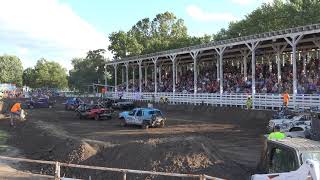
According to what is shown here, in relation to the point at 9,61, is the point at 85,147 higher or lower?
lower

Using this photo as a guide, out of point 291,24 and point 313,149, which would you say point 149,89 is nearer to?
point 291,24

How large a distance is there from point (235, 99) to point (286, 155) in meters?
32.6

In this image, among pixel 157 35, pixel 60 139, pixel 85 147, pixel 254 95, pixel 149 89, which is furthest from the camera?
pixel 157 35

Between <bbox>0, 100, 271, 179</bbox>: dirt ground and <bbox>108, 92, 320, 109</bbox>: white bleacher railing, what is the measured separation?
4.25ft

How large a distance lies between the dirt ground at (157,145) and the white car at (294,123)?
3.41 feet

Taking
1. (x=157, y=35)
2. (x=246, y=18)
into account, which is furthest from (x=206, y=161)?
(x=157, y=35)

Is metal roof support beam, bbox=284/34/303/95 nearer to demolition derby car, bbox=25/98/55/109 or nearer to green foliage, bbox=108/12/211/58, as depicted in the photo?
demolition derby car, bbox=25/98/55/109

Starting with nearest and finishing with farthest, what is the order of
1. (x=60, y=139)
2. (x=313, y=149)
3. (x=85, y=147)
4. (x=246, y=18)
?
(x=313, y=149) < (x=85, y=147) < (x=60, y=139) < (x=246, y=18)

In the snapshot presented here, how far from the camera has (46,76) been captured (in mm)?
146875

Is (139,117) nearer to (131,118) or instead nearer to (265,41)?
(131,118)

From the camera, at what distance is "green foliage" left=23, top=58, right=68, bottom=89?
147375mm

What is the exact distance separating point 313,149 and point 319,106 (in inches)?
921

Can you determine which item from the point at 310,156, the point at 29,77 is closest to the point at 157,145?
the point at 310,156

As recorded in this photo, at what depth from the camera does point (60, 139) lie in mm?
27094
